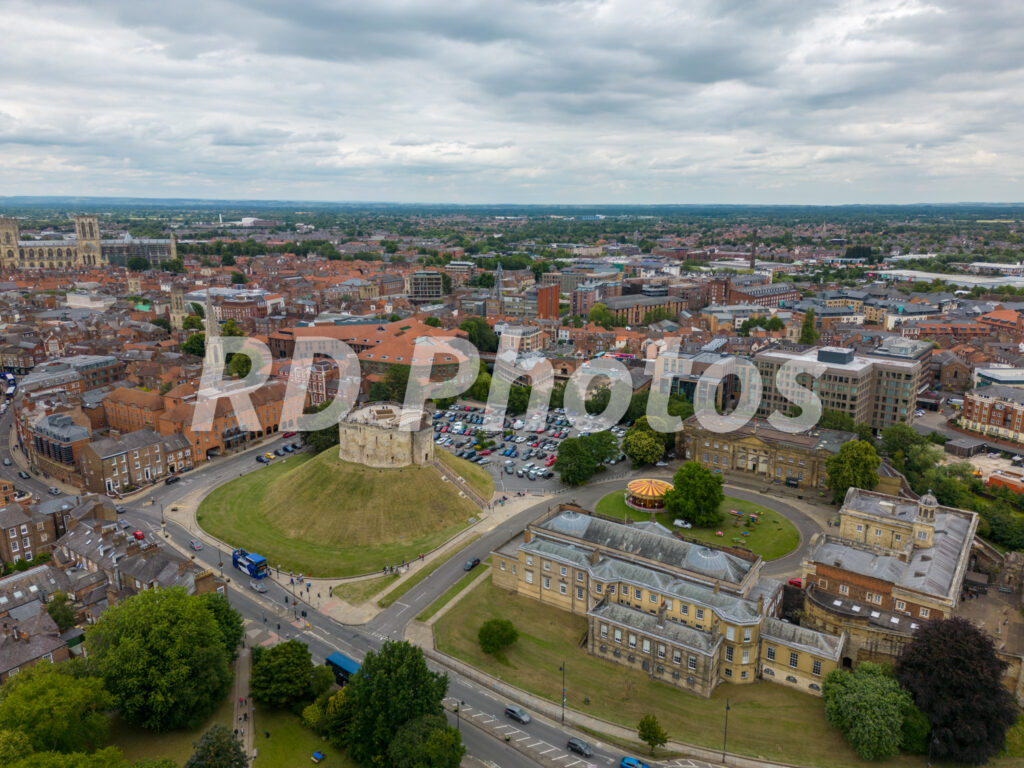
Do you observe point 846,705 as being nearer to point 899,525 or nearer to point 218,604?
point 899,525

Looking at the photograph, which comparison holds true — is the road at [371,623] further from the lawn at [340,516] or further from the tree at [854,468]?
the tree at [854,468]

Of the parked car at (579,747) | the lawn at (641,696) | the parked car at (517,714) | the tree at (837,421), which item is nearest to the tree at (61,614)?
the lawn at (641,696)

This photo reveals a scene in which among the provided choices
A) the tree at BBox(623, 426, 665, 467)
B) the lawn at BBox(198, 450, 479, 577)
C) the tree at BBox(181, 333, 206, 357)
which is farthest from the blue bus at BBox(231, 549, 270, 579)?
the tree at BBox(181, 333, 206, 357)

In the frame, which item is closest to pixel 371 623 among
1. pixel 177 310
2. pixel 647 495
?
pixel 647 495

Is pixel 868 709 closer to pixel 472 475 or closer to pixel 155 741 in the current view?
pixel 155 741

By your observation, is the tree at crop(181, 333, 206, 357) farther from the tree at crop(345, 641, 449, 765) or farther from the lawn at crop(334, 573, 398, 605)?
the tree at crop(345, 641, 449, 765)
